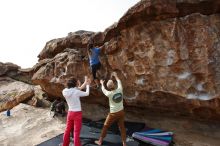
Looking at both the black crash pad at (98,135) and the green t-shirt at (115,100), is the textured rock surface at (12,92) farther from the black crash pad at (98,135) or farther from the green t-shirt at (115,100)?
the green t-shirt at (115,100)

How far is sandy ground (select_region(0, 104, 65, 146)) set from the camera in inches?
463

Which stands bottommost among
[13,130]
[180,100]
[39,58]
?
[13,130]

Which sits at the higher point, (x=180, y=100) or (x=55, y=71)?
(x=55, y=71)

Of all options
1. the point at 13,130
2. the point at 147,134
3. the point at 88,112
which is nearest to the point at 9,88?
the point at 13,130

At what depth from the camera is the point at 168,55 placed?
1009 centimetres

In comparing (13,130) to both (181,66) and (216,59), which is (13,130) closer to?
(181,66)

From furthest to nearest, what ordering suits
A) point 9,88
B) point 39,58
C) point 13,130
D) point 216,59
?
point 9,88, point 39,58, point 13,130, point 216,59

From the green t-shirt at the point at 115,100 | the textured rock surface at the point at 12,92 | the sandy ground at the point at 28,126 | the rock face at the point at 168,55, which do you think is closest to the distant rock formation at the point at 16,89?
the textured rock surface at the point at 12,92

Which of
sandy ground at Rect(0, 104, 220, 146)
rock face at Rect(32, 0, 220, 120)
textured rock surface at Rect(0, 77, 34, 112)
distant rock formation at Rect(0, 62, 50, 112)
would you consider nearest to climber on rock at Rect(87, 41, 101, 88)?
rock face at Rect(32, 0, 220, 120)

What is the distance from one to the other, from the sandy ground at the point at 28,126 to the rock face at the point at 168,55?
350 centimetres

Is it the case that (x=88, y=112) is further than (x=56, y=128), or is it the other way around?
(x=88, y=112)

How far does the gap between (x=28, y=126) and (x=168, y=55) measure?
295 inches

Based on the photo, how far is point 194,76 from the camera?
32.5 ft

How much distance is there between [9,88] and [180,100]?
1362 centimetres
